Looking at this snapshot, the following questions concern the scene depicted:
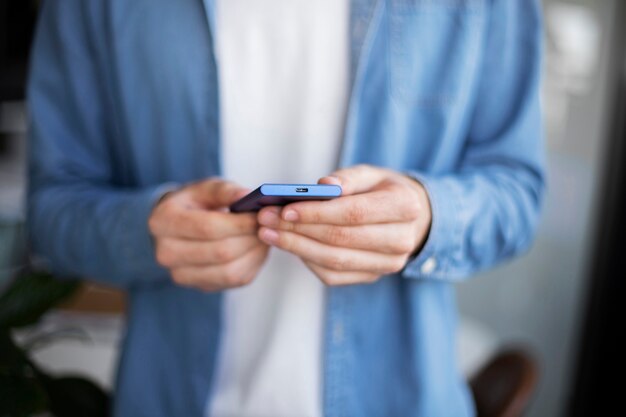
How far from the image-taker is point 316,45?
739mm

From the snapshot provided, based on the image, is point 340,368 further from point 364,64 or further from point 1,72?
→ point 1,72

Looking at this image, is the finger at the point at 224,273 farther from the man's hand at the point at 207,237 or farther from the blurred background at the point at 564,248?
the blurred background at the point at 564,248

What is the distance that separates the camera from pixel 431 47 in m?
0.76

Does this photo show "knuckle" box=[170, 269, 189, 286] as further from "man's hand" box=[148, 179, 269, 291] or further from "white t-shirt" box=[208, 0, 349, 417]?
"white t-shirt" box=[208, 0, 349, 417]

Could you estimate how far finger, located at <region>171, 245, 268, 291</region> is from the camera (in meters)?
0.64

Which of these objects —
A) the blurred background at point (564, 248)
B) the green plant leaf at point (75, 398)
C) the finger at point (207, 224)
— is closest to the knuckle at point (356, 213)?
the finger at point (207, 224)

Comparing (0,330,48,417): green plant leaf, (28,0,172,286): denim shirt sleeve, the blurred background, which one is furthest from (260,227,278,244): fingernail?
the blurred background

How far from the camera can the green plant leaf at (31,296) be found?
1.07 m

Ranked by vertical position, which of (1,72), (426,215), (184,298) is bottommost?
(184,298)

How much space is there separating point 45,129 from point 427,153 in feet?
1.78

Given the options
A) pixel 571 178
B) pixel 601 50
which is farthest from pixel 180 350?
pixel 601 50

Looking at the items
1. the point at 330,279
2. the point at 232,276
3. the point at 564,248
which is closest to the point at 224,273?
the point at 232,276

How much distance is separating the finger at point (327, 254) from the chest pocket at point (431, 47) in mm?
241

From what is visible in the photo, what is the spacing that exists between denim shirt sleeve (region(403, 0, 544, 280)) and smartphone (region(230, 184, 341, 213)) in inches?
8.8
